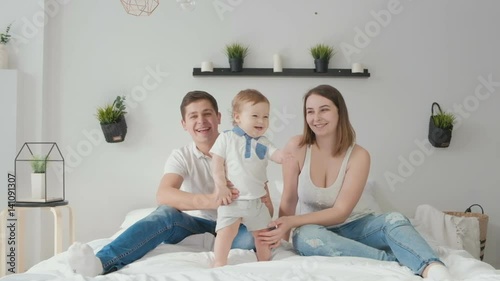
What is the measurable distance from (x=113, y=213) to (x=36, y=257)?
1.73ft

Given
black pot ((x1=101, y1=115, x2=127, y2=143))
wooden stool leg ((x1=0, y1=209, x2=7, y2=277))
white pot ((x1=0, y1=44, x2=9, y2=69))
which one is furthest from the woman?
white pot ((x1=0, y1=44, x2=9, y2=69))

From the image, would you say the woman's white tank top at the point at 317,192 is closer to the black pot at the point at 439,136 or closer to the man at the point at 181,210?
the man at the point at 181,210

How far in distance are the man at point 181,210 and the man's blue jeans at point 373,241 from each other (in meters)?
0.23

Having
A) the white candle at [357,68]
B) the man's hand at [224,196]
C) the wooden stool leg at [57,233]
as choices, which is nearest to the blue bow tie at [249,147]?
the man's hand at [224,196]

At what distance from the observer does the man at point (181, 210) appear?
1.83 meters

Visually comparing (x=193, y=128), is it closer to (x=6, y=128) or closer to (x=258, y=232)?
(x=258, y=232)

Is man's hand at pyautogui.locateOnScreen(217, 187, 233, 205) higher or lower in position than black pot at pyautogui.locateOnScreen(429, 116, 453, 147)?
lower

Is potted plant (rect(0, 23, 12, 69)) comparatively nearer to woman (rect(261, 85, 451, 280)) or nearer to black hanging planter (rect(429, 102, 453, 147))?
woman (rect(261, 85, 451, 280))

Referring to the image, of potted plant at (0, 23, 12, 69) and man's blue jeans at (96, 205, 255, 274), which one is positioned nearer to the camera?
man's blue jeans at (96, 205, 255, 274)

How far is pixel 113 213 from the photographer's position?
3.53 m

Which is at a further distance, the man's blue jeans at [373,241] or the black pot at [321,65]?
the black pot at [321,65]

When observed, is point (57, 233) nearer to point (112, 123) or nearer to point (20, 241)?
point (20, 241)

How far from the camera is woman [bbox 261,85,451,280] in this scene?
2.00m

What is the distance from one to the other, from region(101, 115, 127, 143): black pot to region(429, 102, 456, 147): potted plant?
194 cm
